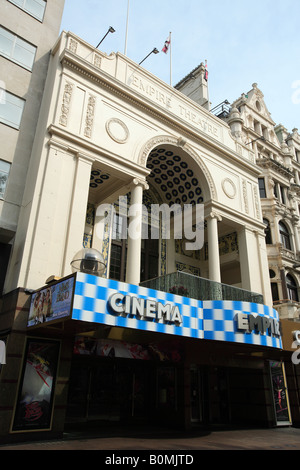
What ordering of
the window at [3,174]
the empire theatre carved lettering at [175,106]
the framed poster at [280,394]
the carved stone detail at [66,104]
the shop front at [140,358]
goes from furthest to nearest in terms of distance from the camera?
the empire theatre carved lettering at [175,106] → the framed poster at [280,394] → the carved stone detail at [66,104] → the window at [3,174] → the shop front at [140,358]

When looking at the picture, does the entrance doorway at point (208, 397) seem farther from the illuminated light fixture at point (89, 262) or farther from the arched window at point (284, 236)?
the arched window at point (284, 236)

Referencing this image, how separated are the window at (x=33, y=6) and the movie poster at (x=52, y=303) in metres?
13.4

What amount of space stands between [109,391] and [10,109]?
1244 cm

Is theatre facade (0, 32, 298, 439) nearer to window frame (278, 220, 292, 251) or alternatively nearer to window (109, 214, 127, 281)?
window (109, 214, 127, 281)

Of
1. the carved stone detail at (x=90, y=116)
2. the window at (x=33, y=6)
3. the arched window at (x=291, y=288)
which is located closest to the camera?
the carved stone detail at (x=90, y=116)

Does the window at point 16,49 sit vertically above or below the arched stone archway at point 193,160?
above

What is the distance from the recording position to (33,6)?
16391 millimetres

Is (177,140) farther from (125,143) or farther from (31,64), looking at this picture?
(31,64)

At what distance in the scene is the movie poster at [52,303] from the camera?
9.19m

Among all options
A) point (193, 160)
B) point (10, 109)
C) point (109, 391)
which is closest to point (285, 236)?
point (193, 160)

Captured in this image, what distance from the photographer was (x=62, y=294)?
945 centimetres

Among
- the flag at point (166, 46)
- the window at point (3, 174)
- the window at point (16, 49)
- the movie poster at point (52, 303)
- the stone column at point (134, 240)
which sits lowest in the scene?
the movie poster at point (52, 303)

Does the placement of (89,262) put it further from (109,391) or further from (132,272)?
(109,391)

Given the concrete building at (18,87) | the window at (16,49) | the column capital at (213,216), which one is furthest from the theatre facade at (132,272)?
the window at (16,49)
